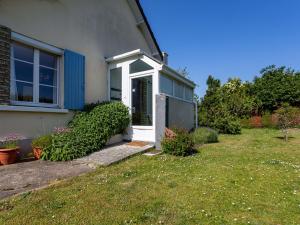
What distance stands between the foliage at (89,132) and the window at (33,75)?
4.43ft

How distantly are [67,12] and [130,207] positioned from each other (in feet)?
26.2

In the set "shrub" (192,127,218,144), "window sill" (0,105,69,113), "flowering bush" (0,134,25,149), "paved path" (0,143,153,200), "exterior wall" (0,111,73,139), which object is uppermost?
"window sill" (0,105,69,113)

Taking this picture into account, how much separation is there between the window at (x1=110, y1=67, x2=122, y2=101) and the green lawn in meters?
5.01

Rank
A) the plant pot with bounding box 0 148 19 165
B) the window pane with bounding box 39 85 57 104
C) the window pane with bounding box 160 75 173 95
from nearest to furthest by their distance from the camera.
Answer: the plant pot with bounding box 0 148 19 165
the window pane with bounding box 39 85 57 104
the window pane with bounding box 160 75 173 95

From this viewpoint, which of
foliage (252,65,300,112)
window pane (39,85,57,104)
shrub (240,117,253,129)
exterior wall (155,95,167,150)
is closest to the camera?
window pane (39,85,57,104)

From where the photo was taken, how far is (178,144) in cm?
800

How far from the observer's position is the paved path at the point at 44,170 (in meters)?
A: 4.92

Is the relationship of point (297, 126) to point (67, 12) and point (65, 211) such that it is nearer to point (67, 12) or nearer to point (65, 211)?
point (67, 12)

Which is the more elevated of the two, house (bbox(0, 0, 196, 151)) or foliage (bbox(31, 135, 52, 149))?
house (bbox(0, 0, 196, 151))

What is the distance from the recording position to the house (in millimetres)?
7281

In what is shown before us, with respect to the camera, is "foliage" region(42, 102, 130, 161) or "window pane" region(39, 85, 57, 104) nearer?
"foliage" region(42, 102, 130, 161)

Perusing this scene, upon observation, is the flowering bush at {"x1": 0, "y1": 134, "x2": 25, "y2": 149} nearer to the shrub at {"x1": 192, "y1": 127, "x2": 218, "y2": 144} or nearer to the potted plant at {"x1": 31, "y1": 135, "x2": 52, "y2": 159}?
the potted plant at {"x1": 31, "y1": 135, "x2": 52, "y2": 159}

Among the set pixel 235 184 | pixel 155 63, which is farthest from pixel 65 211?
pixel 155 63

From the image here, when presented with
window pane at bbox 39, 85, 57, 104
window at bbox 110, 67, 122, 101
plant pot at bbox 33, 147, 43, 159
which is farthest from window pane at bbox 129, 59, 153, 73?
plant pot at bbox 33, 147, 43, 159
